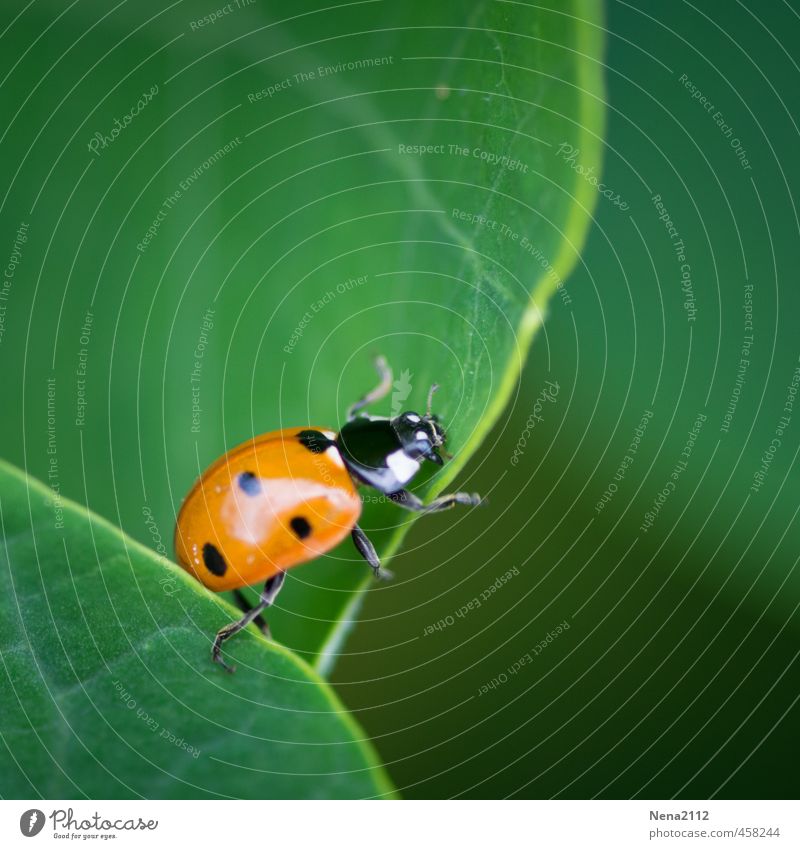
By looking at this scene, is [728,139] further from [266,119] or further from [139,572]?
[139,572]

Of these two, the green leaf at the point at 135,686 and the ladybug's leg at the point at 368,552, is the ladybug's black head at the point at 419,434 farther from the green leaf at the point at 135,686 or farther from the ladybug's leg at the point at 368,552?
the green leaf at the point at 135,686

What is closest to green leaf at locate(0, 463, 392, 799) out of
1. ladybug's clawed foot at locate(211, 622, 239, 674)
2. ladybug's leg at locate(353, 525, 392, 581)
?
ladybug's clawed foot at locate(211, 622, 239, 674)

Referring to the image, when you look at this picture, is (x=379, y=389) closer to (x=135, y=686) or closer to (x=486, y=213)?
(x=486, y=213)

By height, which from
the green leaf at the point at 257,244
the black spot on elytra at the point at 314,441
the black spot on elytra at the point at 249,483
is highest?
the green leaf at the point at 257,244

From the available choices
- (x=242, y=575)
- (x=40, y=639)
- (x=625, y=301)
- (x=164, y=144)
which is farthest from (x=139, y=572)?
(x=625, y=301)

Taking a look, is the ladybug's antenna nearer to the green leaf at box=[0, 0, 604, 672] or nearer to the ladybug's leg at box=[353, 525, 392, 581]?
the green leaf at box=[0, 0, 604, 672]

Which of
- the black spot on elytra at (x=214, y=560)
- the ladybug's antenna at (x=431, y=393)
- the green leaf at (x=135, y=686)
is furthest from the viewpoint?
the black spot on elytra at (x=214, y=560)

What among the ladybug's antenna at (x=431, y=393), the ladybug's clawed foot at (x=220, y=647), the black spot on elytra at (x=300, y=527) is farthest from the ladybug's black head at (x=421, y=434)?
the ladybug's clawed foot at (x=220, y=647)
